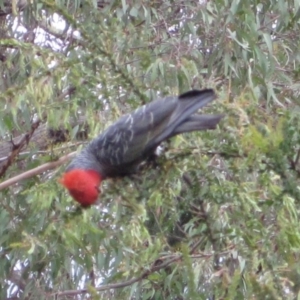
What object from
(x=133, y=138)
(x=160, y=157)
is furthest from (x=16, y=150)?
(x=160, y=157)

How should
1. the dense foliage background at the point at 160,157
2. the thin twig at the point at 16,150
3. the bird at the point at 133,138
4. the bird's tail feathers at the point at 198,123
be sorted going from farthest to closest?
the thin twig at the point at 16,150 < the bird at the point at 133,138 < the bird's tail feathers at the point at 198,123 < the dense foliage background at the point at 160,157

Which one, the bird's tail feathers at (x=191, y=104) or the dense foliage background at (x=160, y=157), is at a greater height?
the bird's tail feathers at (x=191, y=104)

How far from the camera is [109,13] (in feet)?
12.1

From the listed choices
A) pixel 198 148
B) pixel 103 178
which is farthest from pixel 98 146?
pixel 198 148

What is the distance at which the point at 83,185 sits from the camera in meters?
Answer: 2.37

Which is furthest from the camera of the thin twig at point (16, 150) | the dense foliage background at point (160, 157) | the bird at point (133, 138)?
the thin twig at point (16, 150)

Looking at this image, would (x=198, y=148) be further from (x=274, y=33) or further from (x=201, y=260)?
(x=274, y=33)

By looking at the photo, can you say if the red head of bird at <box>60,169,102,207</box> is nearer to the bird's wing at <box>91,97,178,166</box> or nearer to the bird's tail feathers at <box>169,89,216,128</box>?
the bird's wing at <box>91,97,178,166</box>

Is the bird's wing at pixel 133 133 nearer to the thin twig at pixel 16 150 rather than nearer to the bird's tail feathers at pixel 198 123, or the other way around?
the bird's tail feathers at pixel 198 123

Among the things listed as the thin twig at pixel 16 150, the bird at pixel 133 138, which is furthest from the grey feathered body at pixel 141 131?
the thin twig at pixel 16 150

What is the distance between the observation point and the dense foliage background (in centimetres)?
207

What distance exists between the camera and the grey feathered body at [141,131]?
2.35 metres

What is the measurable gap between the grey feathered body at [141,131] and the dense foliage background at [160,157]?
5 centimetres

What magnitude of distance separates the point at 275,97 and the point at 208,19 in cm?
51
